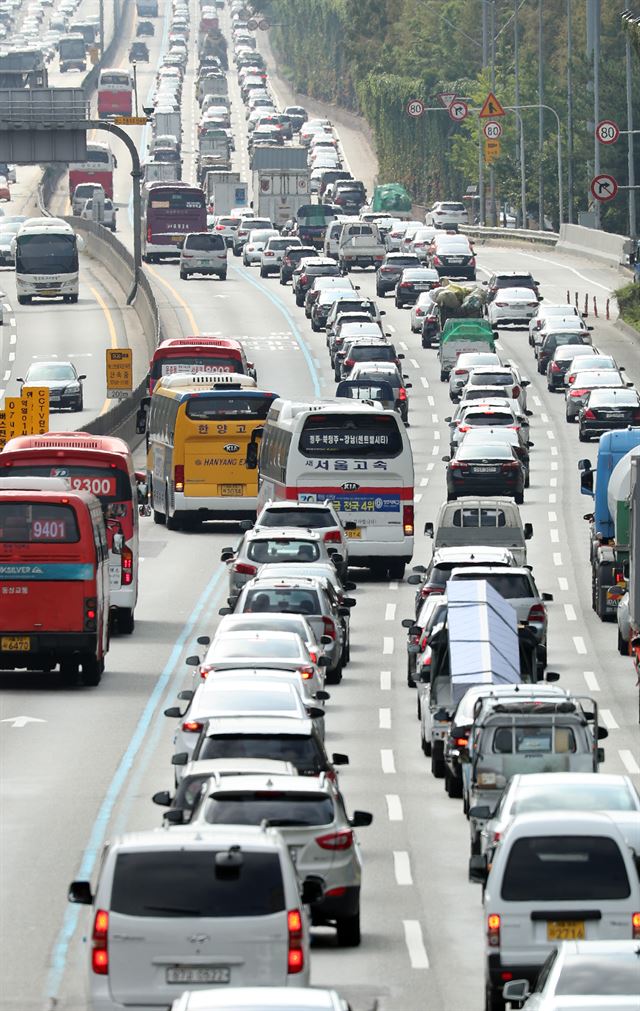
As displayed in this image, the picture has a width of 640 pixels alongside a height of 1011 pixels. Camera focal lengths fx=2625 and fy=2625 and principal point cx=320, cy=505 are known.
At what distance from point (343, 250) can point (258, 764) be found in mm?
92646

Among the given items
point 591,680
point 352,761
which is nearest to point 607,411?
point 591,680

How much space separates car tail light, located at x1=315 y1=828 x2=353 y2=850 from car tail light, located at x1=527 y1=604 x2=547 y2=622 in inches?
595

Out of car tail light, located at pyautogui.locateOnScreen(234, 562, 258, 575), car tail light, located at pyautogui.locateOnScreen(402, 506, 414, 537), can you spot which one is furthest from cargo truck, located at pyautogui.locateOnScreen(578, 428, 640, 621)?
car tail light, located at pyautogui.locateOnScreen(234, 562, 258, 575)

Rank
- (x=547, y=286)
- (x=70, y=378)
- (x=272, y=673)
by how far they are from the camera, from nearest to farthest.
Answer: (x=272, y=673), (x=70, y=378), (x=547, y=286)

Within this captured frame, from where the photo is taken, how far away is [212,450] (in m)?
52.8

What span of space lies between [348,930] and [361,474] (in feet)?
87.5

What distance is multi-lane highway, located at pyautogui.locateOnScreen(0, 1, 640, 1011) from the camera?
1873 cm

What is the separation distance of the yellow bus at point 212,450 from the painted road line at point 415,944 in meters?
32.2

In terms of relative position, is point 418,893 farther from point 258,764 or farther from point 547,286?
point 547,286

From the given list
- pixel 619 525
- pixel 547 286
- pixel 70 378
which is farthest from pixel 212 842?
pixel 547 286

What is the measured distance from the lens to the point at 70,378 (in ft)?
261

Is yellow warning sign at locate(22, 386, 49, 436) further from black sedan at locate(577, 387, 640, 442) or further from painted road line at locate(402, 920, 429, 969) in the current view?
painted road line at locate(402, 920, 429, 969)

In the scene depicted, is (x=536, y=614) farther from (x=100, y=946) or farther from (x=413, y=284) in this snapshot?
(x=413, y=284)

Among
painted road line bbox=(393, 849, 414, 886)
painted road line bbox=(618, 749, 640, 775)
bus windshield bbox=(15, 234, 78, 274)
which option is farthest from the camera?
bus windshield bbox=(15, 234, 78, 274)
